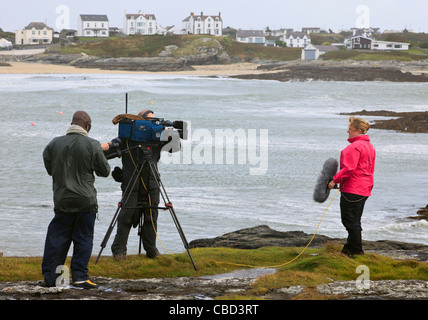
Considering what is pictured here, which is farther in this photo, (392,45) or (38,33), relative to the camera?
(38,33)

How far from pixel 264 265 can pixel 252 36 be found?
184 meters

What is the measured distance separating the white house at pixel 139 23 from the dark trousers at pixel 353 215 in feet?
556

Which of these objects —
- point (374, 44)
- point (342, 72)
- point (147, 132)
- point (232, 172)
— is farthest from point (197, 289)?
point (374, 44)

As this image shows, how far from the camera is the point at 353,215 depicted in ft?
27.2

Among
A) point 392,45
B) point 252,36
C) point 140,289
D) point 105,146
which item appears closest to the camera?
point 140,289

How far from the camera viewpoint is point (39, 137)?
32906mm

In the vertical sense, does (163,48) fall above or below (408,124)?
above

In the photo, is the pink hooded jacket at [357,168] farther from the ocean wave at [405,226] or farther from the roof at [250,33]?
the roof at [250,33]

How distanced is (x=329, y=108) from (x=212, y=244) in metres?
44.7

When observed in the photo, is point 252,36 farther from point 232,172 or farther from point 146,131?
point 146,131

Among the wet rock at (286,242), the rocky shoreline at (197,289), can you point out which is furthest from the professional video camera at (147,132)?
the wet rock at (286,242)

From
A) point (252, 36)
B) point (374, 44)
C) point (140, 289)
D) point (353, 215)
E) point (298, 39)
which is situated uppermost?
point (252, 36)
